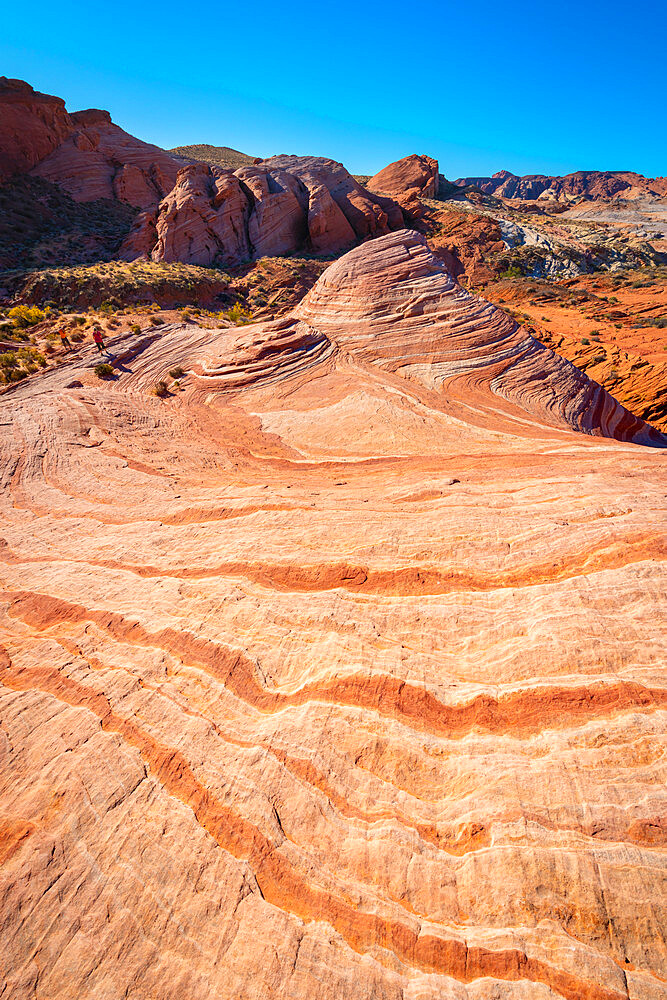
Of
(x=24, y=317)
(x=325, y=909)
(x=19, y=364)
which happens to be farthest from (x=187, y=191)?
(x=325, y=909)

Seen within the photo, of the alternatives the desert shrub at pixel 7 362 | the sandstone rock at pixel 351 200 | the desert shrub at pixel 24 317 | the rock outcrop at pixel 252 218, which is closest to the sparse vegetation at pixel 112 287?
the desert shrub at pixel 24 317

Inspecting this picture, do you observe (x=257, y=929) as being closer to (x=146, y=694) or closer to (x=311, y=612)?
(x=146, y=694)

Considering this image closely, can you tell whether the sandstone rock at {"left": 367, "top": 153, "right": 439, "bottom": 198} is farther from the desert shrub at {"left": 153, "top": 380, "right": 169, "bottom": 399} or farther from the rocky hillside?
the desert shrub at {"left": 153, "top": 380, "right": 169, "bottom": 399}

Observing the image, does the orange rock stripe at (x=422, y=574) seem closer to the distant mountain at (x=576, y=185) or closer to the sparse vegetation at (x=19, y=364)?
the sparse vegetation at (x=19, y=364)

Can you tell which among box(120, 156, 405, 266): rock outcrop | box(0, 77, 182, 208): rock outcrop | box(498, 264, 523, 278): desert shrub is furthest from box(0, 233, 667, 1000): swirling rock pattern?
box(0, 77, 182, 208): rock outcrop

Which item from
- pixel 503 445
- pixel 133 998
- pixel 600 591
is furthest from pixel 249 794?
pixel 503 445

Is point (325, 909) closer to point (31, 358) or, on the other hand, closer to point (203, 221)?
point (31, 358)
